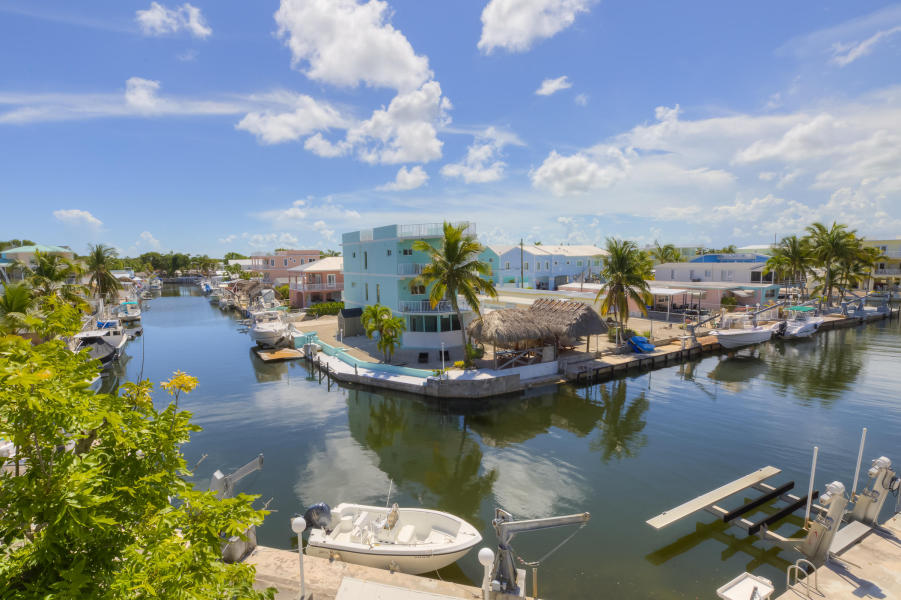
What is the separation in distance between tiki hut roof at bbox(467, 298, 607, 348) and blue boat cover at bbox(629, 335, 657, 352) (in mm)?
4047

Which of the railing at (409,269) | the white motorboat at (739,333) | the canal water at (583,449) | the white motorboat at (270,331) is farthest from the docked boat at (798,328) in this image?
the white motorboat at (270,331)

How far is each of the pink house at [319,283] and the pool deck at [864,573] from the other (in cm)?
5082

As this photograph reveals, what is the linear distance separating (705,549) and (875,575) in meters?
3.43

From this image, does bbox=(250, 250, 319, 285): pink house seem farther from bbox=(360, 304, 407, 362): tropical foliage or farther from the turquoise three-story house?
bbox=(360, 304, 407, 362): tropical foliage

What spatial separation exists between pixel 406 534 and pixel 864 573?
10.5 meters

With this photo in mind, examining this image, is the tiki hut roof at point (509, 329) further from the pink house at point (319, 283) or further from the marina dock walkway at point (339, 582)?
the pink house at point (319, 283)

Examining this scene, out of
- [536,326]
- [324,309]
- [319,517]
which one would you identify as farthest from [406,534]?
[324,309]

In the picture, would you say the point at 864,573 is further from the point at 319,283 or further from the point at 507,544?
the point at 319,283

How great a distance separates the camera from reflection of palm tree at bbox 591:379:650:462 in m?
18.4

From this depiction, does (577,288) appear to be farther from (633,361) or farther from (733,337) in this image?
(633,361)

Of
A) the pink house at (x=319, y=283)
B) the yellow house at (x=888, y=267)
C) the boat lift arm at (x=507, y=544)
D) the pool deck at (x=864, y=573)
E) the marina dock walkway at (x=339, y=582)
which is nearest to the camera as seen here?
the marina dock walkway at (x=339, y=582)

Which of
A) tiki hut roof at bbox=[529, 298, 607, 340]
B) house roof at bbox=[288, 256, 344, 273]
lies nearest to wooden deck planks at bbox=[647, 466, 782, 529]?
tiki hut roof at bbox=[529, 298, 607, 340]

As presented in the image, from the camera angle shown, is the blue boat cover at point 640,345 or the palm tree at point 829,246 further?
the palm tree at point 829,246

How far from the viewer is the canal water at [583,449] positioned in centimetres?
1174
